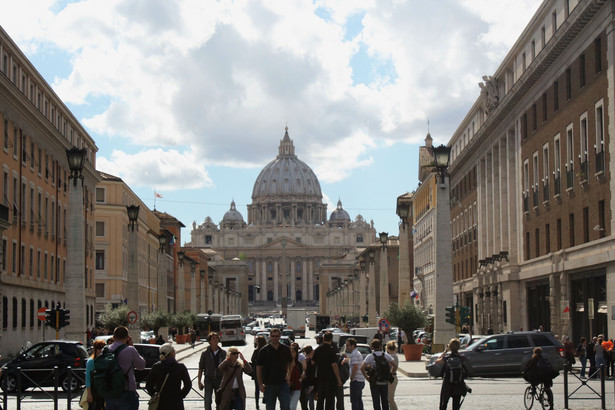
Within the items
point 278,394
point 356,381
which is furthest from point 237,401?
point 356,381

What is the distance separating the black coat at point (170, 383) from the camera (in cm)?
1620

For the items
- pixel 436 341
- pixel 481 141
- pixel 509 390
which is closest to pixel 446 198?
pixel 436 341

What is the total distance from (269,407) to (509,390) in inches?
468

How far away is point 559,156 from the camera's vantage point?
4394cm

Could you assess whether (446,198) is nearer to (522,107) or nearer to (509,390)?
Answer: (509,390)

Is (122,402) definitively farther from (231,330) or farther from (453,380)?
(231,330)

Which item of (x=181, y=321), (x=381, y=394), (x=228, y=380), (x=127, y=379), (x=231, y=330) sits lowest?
(x=231, y=330)

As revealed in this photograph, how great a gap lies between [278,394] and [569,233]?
26332mm

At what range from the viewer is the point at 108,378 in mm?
15477

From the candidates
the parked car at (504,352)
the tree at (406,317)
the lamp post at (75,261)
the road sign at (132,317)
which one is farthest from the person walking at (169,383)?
the tree at (406,317)

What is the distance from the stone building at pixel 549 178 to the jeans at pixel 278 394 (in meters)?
19.9

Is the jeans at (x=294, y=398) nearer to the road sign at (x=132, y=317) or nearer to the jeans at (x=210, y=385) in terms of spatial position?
the jeans at (x=210, y=385)

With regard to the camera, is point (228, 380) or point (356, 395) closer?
point (228, 380)

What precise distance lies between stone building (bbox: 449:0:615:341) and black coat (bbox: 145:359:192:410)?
22.7 metres
